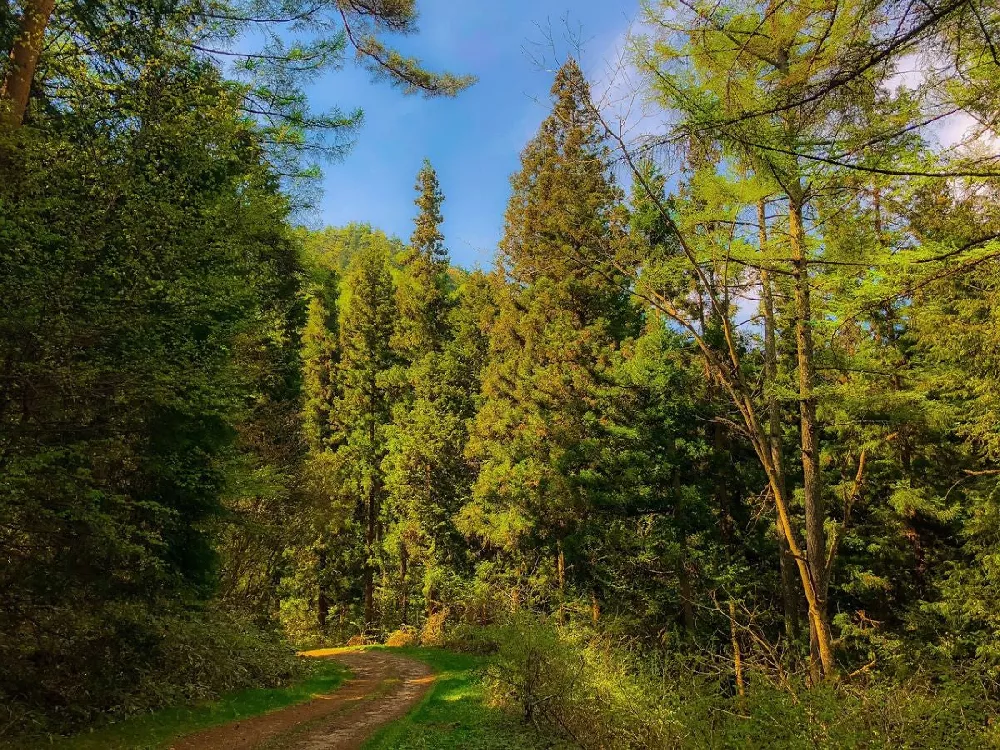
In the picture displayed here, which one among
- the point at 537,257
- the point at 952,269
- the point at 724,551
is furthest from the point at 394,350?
the point at 952,269

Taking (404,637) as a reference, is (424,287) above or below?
above

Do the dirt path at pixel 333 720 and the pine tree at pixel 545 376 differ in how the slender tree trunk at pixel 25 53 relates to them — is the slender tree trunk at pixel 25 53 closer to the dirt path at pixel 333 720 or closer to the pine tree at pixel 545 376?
the dirt path at pixel 333 720

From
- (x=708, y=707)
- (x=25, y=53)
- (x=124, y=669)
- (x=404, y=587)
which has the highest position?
(x=25, y=53)

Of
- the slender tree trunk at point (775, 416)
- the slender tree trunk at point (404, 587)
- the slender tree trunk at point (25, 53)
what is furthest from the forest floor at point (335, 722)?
the slender tree trunk at point (404, 587)

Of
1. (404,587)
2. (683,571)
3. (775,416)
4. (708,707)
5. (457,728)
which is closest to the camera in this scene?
(708,707)

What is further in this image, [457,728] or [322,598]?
[322,598]

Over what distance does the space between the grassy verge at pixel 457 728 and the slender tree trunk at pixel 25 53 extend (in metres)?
9.22

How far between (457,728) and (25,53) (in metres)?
10.8

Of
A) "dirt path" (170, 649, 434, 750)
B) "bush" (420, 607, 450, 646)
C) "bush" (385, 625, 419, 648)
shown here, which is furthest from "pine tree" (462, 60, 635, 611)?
"dirt path" (170, 649, 434, 750)

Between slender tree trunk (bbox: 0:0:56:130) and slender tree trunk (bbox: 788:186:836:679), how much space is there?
8491mm

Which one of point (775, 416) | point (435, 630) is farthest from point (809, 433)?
point (435, 630)

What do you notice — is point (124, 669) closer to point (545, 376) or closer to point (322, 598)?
point (545, 376)

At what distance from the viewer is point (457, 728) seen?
8.88 metres

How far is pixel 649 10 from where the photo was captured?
545 centimetres
